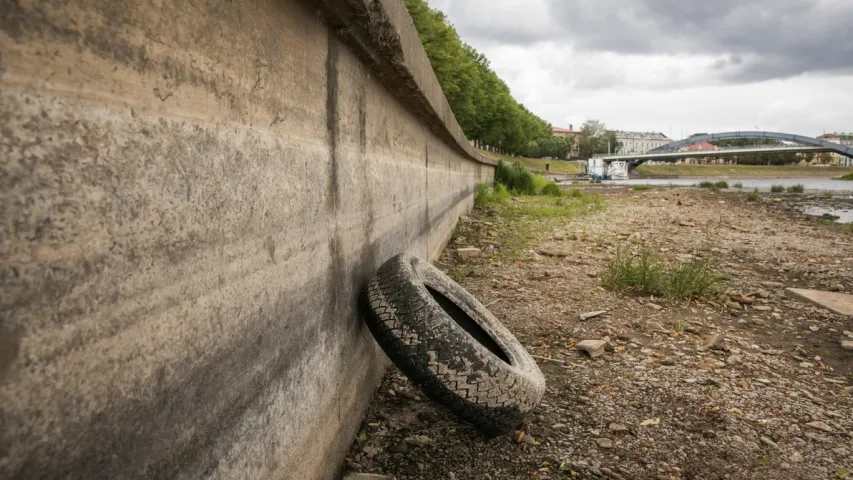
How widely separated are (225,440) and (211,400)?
0.13 metres

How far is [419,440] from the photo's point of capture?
220cm

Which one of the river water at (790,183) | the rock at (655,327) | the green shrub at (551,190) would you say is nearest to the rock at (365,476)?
the rock at (655,327)

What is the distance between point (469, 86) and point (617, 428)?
101ft

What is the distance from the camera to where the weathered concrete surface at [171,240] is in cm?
72

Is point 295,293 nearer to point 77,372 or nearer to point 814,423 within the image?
point 77,372

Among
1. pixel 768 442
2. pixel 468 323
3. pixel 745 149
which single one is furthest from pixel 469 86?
pixel 745 149

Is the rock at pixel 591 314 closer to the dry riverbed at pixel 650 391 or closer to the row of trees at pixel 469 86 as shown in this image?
the dry riverbed at pixel 650 391

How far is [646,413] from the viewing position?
254 centimetres

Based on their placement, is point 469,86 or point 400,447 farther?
point 469,86

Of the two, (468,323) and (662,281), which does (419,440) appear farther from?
(662,281)

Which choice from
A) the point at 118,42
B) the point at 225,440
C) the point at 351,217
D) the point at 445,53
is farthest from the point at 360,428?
the point at 445,53

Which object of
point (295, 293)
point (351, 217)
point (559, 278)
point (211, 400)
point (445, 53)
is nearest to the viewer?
point (211, 400)

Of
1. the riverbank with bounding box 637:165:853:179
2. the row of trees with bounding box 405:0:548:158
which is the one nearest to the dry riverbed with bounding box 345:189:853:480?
the row of trees with bounding box 405:0:548:158

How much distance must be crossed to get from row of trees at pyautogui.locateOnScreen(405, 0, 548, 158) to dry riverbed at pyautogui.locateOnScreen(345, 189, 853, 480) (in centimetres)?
1873
